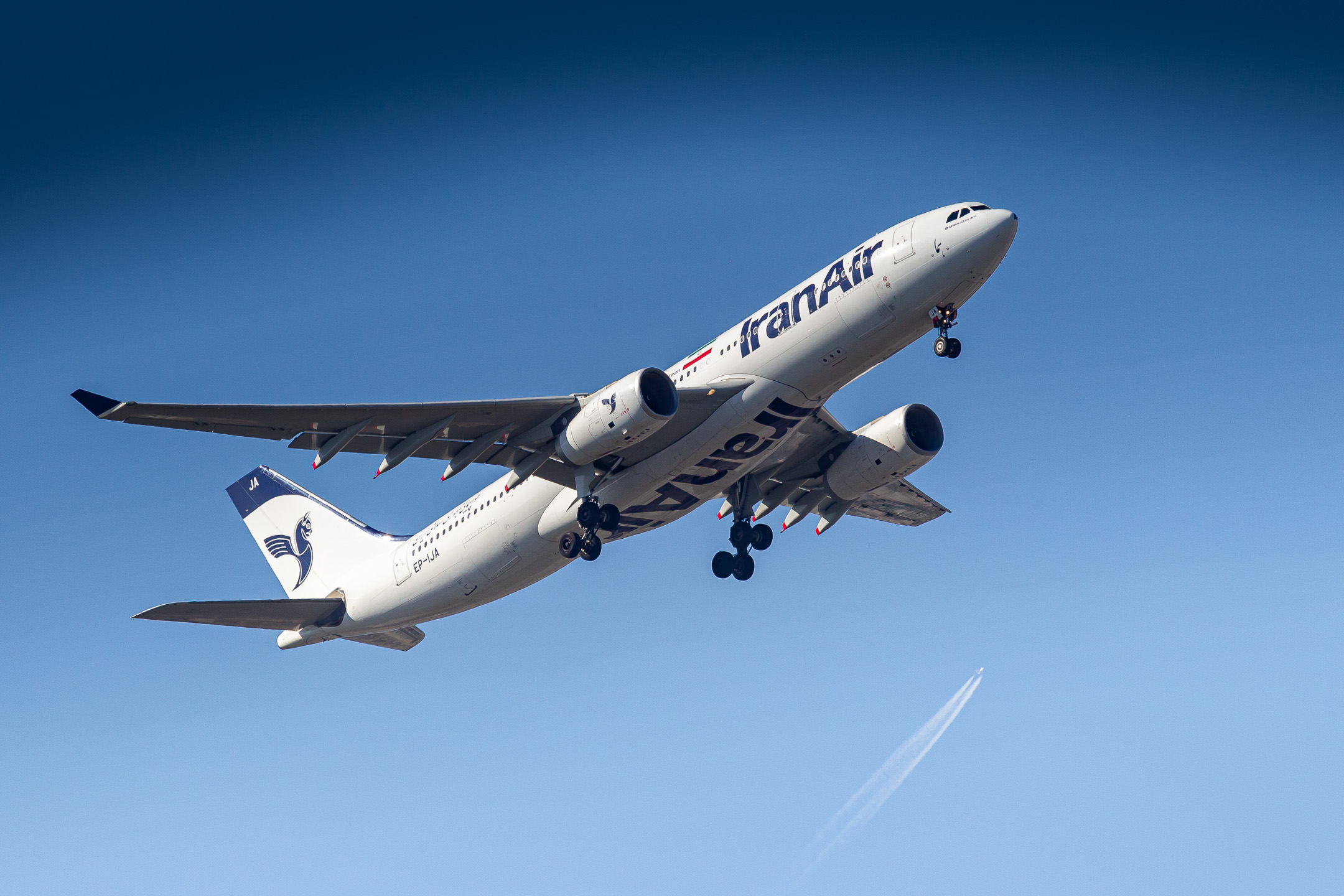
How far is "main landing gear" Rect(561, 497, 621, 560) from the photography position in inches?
1085

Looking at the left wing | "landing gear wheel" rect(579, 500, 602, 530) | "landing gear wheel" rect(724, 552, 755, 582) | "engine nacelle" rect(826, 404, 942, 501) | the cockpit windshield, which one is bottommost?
"landing gear wheel" rect(724, 552, 755, 582)

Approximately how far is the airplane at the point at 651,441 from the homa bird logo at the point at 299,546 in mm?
2444

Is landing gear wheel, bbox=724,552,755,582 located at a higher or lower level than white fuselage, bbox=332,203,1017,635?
lower

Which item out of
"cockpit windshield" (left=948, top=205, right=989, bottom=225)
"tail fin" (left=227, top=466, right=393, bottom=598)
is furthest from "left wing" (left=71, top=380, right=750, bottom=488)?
"tail fin" (left=227, top=466, right=393, bottom=598)

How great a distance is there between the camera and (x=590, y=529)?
90.4 feet

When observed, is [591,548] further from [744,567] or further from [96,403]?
[96,403]

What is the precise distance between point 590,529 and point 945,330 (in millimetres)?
9305

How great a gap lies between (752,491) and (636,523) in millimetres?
4511

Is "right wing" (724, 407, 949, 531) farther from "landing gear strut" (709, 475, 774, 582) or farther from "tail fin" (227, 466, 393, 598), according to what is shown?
"tail fin" (227, 466, 393, 598)

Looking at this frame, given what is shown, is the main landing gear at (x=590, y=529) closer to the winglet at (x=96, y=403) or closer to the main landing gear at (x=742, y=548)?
the main landing gear at (x=742, y=548)

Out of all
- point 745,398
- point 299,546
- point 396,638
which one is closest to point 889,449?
point 745,398

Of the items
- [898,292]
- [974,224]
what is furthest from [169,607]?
[974,224]

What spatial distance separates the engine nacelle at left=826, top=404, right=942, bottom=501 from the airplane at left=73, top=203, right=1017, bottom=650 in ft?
0.15

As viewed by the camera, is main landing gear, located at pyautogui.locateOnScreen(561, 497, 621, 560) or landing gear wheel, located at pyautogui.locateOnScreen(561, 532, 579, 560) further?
landing gear wheel, located at pyautogui.locateOnScreen(561, 532, 579, 560)
